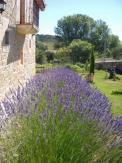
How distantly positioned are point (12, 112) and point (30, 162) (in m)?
0.74

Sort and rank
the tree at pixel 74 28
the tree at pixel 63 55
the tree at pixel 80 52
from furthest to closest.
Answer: the tree at pixel 74 28 < the tree at pixel 80 52 < the tree at pixel 63 55

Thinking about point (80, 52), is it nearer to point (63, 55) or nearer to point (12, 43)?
point (63, 55)

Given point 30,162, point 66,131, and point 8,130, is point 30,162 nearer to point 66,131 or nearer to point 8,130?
point 66,131

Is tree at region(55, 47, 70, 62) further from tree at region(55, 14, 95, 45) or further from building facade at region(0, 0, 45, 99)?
tree at region(55, 14, 95, 45)

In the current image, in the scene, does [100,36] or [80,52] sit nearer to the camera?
[80,52]

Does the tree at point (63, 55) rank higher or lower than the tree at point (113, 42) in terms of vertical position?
lower

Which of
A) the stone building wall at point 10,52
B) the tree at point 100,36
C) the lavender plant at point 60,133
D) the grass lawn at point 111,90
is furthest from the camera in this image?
the tree at point 100,36

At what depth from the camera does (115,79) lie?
24516 mm

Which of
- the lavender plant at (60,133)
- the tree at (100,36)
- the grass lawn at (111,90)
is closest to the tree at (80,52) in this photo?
the grass lawn at (111,90)

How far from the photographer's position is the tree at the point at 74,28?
251ft

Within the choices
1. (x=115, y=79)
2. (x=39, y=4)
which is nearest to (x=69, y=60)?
(x=115, y=79)

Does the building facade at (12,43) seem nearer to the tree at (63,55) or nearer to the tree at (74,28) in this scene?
the tree at (63,55)

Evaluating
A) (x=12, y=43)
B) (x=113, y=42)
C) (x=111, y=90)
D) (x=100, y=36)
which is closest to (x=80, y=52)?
(x=111, y=90)

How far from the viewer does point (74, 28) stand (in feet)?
254
